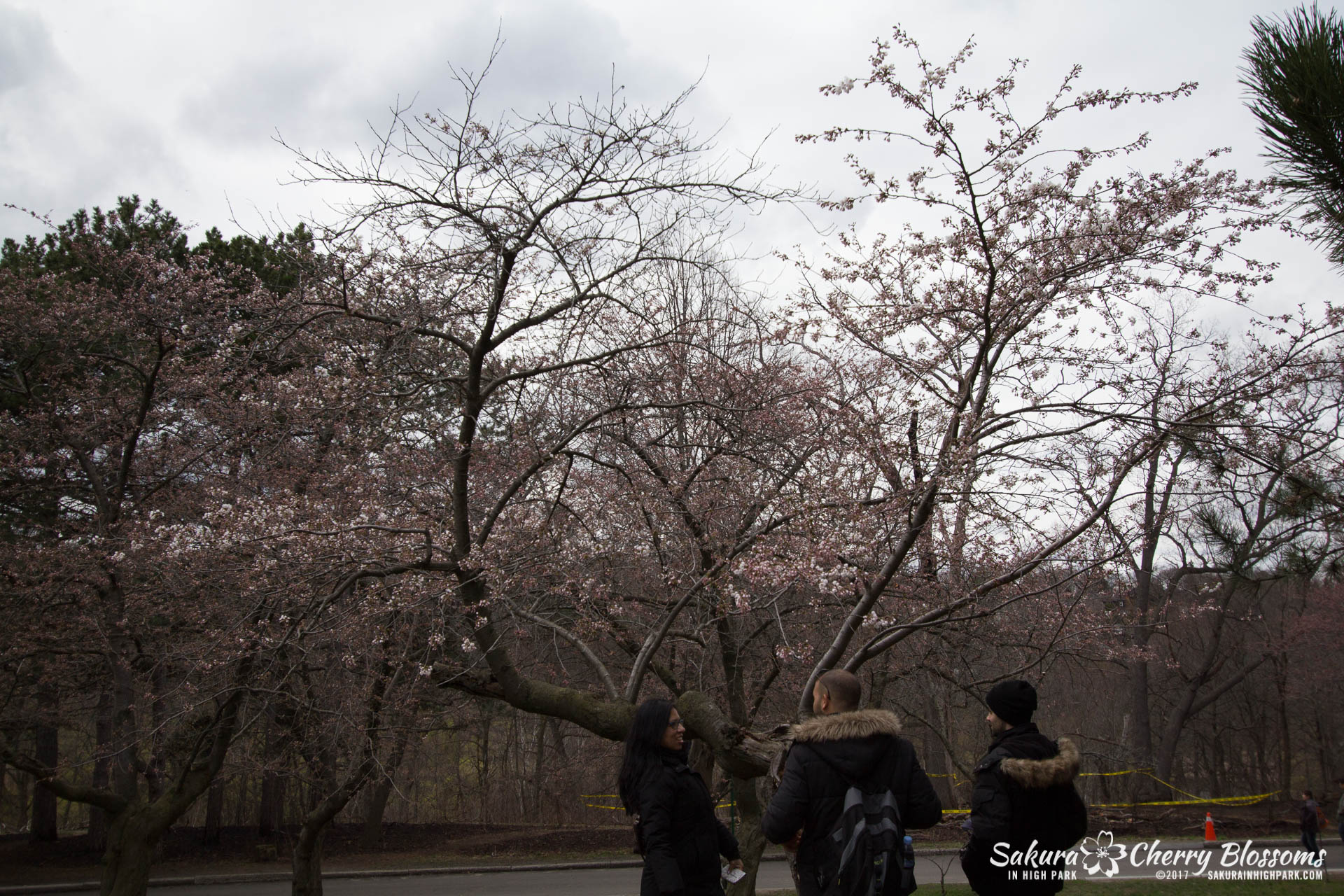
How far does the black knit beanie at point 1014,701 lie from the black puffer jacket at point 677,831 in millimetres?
1160

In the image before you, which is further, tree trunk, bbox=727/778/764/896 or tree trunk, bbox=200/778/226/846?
tree trunk, bbox=200/778/226/846

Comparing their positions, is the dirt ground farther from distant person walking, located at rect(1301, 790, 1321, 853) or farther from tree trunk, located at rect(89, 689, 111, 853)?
distant person walking, located at rect(1301, 790, 1321, 853)

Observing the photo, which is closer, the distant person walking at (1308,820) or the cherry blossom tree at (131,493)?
the cherry blossom tree at (131,493)

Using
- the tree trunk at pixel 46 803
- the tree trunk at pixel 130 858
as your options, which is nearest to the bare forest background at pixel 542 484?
the tree trunk at pixel 130 858

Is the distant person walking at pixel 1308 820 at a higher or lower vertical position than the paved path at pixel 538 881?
higher

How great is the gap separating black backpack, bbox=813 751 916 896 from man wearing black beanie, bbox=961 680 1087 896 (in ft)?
1.10

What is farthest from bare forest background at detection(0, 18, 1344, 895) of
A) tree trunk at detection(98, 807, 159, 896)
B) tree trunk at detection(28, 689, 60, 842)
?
tree trunk at detection(28, 689, 60, 842)

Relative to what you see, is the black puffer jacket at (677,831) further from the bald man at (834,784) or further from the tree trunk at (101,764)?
the tree trunk at (101,764)

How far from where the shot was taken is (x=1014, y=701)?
130 inches

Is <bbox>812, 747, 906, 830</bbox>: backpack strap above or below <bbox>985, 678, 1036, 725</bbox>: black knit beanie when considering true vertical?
below

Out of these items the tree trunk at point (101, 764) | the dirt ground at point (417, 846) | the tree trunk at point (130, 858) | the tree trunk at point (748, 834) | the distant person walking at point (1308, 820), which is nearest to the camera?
the tree trunk at point (748, 834)

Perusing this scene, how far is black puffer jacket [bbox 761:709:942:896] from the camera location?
9.82 feet

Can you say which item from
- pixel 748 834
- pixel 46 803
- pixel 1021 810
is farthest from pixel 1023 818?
pixel 46 803

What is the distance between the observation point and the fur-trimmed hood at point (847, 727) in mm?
3029
